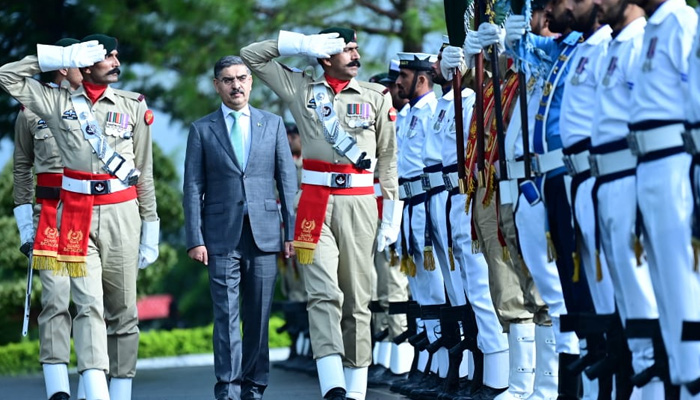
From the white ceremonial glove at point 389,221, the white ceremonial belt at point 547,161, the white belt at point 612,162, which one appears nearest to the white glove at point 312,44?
the white ceremonial glove at point 389,221

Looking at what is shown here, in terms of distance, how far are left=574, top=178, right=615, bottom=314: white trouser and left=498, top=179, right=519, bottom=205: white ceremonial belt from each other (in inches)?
38.0

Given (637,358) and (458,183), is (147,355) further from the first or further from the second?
(637,358)

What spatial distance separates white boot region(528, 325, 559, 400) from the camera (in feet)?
28.2

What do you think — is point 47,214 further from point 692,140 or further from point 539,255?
point 692,140

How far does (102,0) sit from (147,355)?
5.17 metres

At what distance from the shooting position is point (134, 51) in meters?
21.2

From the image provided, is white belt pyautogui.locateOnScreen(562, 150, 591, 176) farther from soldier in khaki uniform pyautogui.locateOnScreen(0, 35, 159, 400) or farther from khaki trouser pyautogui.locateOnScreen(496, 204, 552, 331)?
soldier in khaki uniform pyautogui.locateOnScreen(0, 35, 159, 400)

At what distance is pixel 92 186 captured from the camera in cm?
998

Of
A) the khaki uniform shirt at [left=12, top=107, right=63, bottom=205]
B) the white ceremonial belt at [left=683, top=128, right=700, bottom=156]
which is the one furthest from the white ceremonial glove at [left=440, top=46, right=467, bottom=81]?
the white ceremonial belt at [left=683, top=128, right=700, bottom=156]

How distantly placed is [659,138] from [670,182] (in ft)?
0.62

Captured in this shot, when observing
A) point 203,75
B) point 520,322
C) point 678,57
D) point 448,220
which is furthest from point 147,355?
point 678,57

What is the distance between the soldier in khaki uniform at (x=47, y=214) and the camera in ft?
33.0

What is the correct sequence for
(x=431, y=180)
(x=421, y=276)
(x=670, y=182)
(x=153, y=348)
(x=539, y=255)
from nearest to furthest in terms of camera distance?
(x=670, y=182) → (x=539, y=255) → (x=431, y=180) → (x=421, y=276) → (x=153, y=348)

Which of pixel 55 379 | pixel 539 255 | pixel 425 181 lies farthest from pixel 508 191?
pixel 55 379
